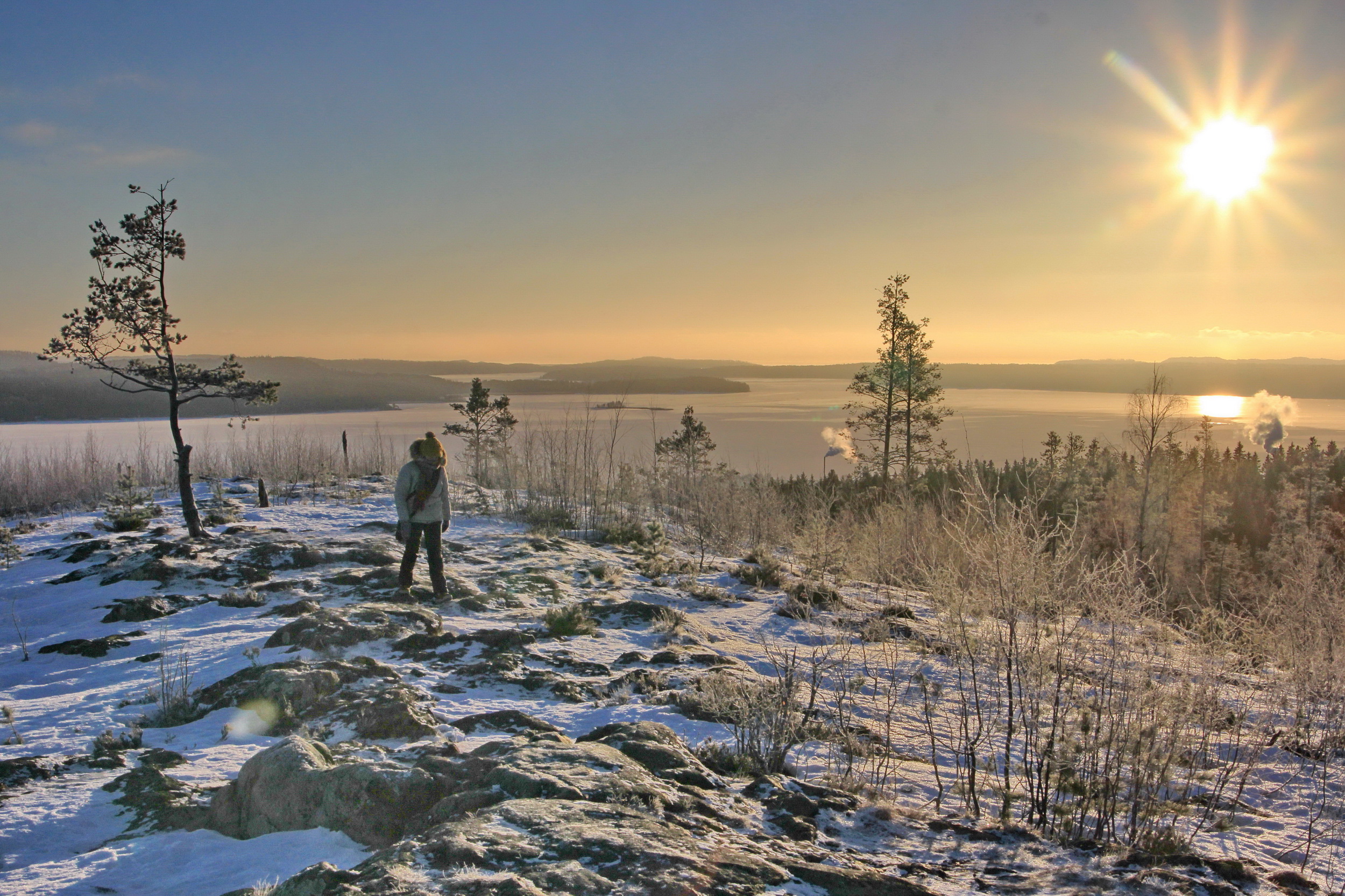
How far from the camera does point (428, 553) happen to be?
8.42m

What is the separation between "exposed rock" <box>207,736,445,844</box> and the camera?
3.35 metres

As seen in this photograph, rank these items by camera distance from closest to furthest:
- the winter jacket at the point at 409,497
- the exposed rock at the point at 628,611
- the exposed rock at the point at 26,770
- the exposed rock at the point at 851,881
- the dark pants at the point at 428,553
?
1. the exposed rock at the point at 851,881
2. the exposed rock at the point at 26,770
3. the winter jacket at the point at 409,497
4. the dark pants at the point at 428,553
5. the exposed rock at the point at 628,611

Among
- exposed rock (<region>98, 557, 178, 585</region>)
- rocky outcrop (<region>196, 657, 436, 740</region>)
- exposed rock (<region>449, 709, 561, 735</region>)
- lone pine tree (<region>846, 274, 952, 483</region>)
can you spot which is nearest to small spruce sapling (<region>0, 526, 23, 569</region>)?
exposed rock (<region>98, 557, 178, 585</region>)

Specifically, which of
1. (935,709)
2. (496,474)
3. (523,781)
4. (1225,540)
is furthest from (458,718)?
(1225,540)

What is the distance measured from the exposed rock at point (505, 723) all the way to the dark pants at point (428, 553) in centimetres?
357

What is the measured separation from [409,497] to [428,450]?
22.9 inches

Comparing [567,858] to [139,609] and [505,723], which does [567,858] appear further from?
[139,609]

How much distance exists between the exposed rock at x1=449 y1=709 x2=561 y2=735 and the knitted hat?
12.7 ft

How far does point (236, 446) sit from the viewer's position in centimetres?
1906

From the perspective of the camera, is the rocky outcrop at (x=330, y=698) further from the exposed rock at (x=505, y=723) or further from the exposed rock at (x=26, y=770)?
the exposed rock at (x=26, y=770)

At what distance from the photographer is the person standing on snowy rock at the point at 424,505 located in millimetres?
8258

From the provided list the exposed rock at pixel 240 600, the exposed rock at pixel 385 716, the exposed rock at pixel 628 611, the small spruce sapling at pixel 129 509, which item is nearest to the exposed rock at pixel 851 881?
the exposed rock at pixel 385 716

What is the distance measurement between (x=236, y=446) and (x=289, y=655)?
50.4 feet

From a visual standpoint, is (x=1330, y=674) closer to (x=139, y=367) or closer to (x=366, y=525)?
(x=366, y=525)
